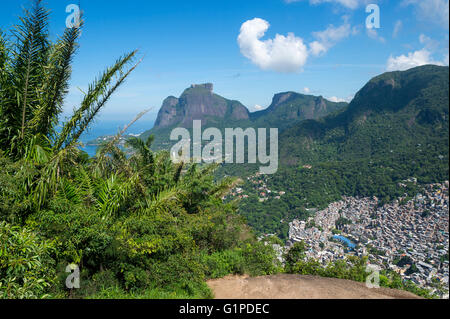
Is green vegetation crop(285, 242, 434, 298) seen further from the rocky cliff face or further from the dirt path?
the rocky cliff face

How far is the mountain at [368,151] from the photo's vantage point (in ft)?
125

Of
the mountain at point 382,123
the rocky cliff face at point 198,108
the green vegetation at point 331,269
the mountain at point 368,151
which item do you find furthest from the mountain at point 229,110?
the green vegetation at point 331,269

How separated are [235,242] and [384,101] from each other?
81250mm

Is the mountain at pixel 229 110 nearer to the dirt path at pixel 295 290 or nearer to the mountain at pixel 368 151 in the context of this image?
the mountain at pixel 368 151

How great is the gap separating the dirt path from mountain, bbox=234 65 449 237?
87.8 ft

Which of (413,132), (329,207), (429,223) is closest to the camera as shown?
(429,223)

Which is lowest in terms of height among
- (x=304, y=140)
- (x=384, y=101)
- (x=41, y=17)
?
(x=41, y=17)

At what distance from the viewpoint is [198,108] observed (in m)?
108

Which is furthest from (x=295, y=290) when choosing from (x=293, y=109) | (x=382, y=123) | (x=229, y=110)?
(x=293, y=109)

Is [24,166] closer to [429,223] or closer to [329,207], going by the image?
[429,223]

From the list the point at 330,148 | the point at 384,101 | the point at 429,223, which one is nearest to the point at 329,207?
the point at 429,223

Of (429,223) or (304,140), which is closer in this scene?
(429,223)

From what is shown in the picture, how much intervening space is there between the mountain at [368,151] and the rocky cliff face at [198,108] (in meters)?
45.0

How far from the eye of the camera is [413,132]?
55.1 metres
